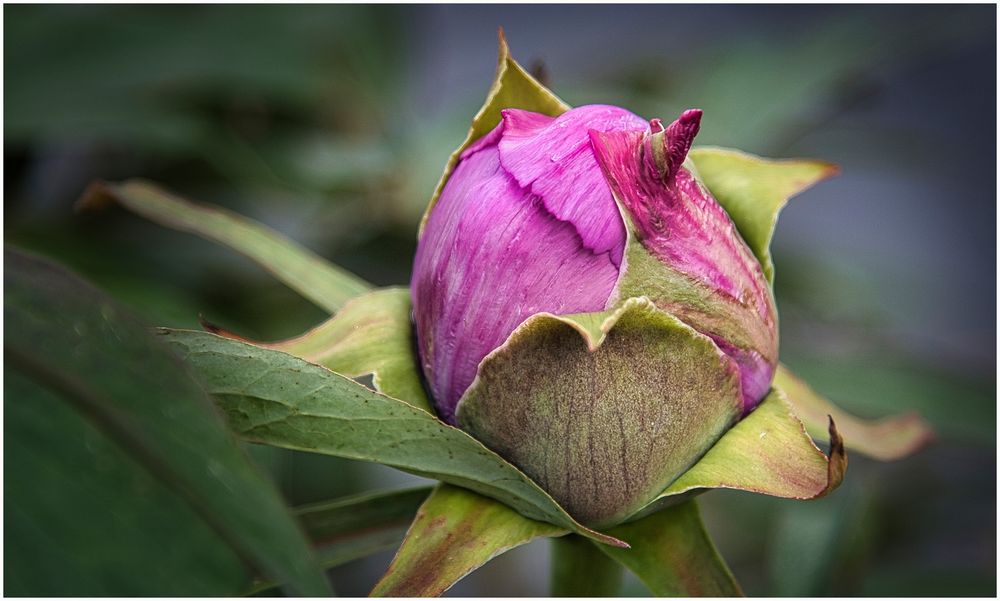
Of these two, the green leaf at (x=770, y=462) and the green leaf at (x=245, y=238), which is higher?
the green leaf at (x=245, y=238)

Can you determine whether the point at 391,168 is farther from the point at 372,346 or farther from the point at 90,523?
the point at 90,523

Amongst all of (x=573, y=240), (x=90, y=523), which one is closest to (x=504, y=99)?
(x=573, y=240)

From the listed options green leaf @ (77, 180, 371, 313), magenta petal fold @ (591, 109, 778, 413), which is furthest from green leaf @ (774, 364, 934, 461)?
green leaf @ (77, 180, 371, 313)

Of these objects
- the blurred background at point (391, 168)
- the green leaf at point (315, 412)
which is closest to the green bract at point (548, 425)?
the green leaf at point (315, 412)

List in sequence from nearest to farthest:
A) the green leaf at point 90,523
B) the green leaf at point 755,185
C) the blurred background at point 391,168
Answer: the green leaf at point 90,523 → the green leaf at point 755,185 → the blurred background at point 391,168

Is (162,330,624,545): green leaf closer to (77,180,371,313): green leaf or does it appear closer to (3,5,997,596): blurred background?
(77,180,371,313): green leaf

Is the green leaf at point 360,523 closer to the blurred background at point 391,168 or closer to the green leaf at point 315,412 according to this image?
the green leaf at point 315,412

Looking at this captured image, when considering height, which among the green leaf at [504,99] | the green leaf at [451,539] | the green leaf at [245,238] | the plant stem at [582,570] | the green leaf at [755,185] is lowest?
the plant stem at [582,570]
